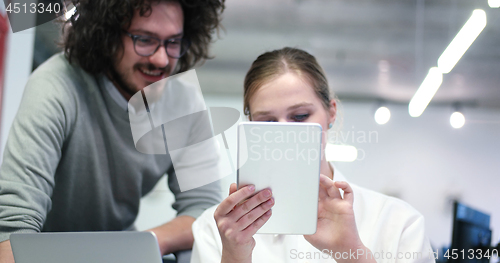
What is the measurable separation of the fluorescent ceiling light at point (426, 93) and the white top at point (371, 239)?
1.84 feet

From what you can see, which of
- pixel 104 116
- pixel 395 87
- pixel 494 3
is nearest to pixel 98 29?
pixel 104 116

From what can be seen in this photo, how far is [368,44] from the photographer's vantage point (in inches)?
70.6

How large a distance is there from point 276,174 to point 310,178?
0.09m

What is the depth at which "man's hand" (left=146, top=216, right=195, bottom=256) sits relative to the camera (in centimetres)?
140

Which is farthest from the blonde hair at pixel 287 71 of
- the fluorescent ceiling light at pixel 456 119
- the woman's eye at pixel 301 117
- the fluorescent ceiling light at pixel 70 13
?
the fluorescent ceiling light at pixel 70 13

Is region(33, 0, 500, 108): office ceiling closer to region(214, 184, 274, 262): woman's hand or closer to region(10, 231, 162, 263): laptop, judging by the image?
region(214, 184, 274, 262): woman's hand

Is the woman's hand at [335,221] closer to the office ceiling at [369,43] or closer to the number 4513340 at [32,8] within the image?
the office ceiling at [369,43]

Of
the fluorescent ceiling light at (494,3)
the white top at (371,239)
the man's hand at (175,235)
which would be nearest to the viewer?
the white top at (371,239)

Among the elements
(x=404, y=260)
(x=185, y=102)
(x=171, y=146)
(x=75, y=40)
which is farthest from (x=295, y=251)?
(x=75, y=40)

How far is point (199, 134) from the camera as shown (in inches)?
68.1

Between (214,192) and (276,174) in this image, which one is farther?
(214,192)

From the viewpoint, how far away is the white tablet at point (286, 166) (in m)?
0.93

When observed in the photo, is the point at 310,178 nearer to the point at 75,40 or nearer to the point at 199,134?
the point at 199,134

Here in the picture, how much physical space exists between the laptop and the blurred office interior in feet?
2.79
